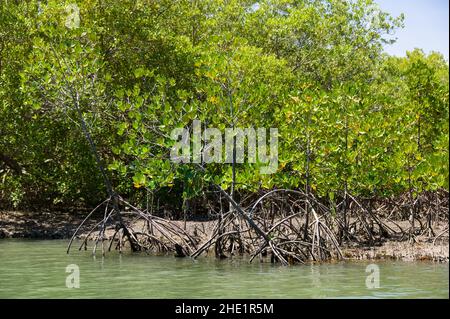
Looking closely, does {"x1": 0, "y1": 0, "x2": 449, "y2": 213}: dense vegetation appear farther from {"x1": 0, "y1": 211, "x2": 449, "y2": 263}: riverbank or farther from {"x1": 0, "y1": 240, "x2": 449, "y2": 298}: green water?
{"x1": 0, "y1": 240, "x2": 449, "y2": 298}: green water

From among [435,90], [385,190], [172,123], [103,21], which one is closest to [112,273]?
[172,123]

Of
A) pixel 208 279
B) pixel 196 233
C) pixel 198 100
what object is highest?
pixel 198 100

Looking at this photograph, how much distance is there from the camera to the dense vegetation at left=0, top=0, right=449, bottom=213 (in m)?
11.8

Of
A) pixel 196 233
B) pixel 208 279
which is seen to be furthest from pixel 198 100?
pixel 208 279

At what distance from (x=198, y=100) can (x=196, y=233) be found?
2.63m

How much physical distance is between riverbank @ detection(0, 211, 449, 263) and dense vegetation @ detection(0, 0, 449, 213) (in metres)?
0.59

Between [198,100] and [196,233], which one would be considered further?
[196,233]

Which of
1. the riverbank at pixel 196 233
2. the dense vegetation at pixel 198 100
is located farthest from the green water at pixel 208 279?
the dense vegetation at pixel 198 100

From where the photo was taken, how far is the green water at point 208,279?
895 cm

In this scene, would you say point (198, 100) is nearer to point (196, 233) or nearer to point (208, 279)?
point (196, 233)

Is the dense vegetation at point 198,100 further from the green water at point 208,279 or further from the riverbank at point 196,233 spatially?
the green water at point 208,279

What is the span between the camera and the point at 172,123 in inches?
448

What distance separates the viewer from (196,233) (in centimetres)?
1394

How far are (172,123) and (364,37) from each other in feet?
55.1
